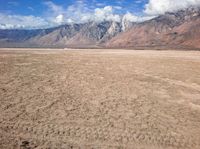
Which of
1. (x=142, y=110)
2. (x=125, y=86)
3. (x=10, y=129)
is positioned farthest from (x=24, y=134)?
(x=125, y=86)

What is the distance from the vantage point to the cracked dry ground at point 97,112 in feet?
36.7

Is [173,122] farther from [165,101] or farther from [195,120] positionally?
[165,101]

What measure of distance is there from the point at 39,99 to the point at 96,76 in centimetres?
909

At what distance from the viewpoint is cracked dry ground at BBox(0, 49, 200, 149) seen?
36.7 feet

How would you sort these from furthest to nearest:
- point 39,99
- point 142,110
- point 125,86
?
point 125,86, point 39,99, point 142,110

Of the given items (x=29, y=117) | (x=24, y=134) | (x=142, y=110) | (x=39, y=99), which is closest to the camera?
(x=24, y=134)

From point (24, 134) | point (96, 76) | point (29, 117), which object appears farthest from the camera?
point (96, 76)

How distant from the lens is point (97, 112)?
47.8 feet

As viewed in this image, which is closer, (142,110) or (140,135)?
(140,135)

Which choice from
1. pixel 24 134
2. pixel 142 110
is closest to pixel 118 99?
pixel 142 110

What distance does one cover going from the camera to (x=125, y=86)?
2094 centimetres

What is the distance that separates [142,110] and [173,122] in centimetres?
208

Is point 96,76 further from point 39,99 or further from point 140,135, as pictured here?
point 140,135

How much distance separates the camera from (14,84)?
19812 millimetres
